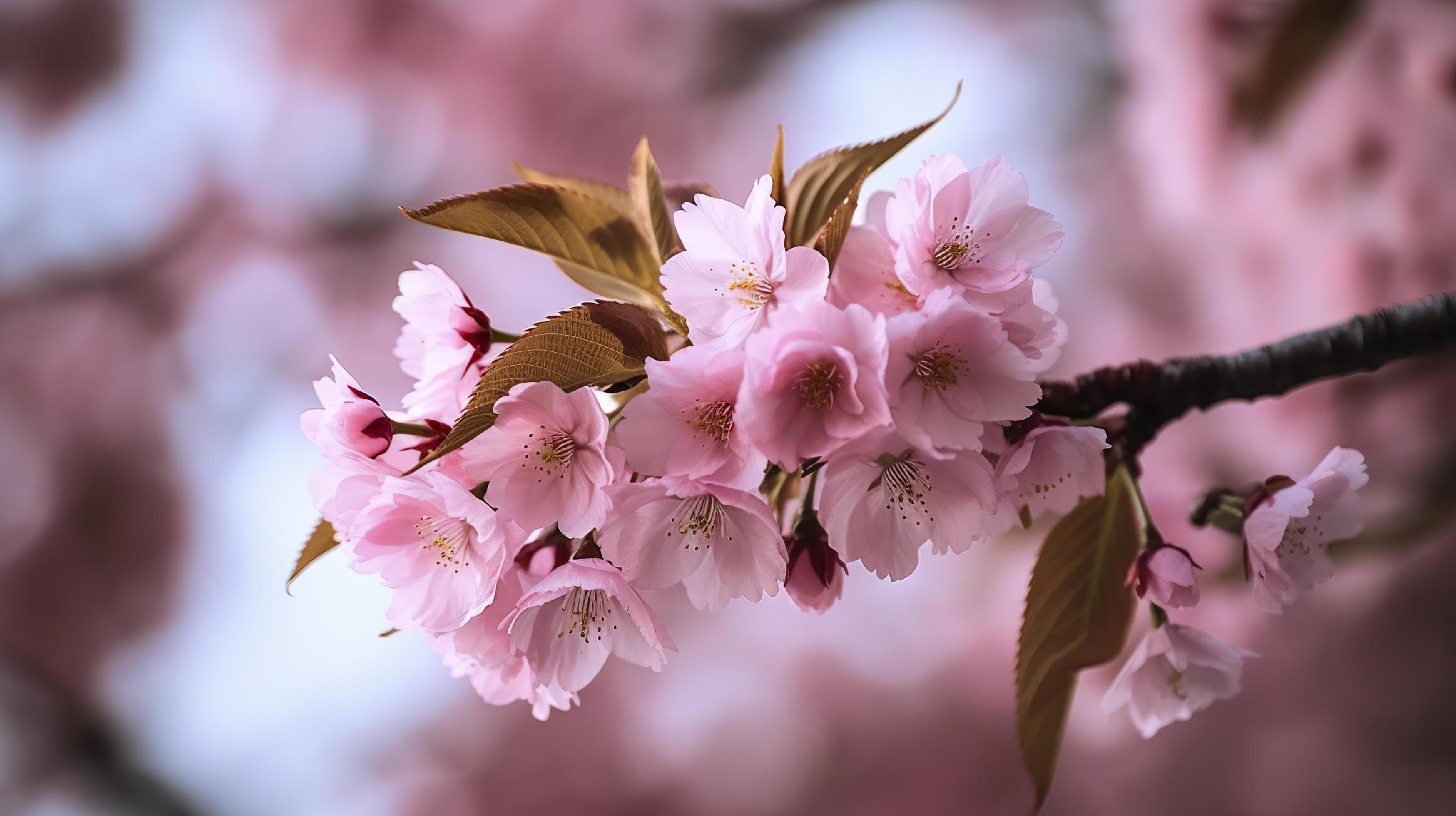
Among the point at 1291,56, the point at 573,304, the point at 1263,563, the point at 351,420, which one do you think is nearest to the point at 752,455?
the point at 351,420

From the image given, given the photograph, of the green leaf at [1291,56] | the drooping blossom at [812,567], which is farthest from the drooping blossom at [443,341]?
the green leaf at [1291,56]

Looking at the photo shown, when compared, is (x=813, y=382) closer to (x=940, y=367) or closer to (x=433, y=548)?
(x=940, y=367)

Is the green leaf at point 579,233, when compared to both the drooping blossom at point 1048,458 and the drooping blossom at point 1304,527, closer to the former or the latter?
the drooping blossom at point 1048,458

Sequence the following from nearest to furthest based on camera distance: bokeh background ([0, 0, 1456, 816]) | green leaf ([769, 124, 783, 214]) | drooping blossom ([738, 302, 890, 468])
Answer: drooping blossom ([738, 302, 890, 468]), green leaf ([769, 124, 783, 214]), bokeh background ([0, 0, 1456, 816])

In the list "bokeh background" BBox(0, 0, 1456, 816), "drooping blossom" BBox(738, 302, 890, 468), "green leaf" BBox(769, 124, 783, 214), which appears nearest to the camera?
"drooping blossom" BBox(738, 302, 890, 468)

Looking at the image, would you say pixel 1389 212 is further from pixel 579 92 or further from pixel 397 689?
pixel 397 689

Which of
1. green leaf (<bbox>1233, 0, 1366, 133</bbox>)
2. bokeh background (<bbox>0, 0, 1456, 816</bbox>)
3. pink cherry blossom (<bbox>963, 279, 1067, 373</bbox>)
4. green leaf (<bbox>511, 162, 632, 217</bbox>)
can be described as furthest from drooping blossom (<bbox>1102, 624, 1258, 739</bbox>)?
green leaf (<bbox>1233, 0, 1366, 133</bbox>)

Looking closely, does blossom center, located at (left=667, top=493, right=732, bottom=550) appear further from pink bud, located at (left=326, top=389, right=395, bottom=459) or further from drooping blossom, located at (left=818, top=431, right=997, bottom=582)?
pink bud, located at (left=326, top=389, right=395, bottom=459)

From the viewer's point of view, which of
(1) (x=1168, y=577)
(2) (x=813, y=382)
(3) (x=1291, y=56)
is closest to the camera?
(2) (x=813, y=382)
